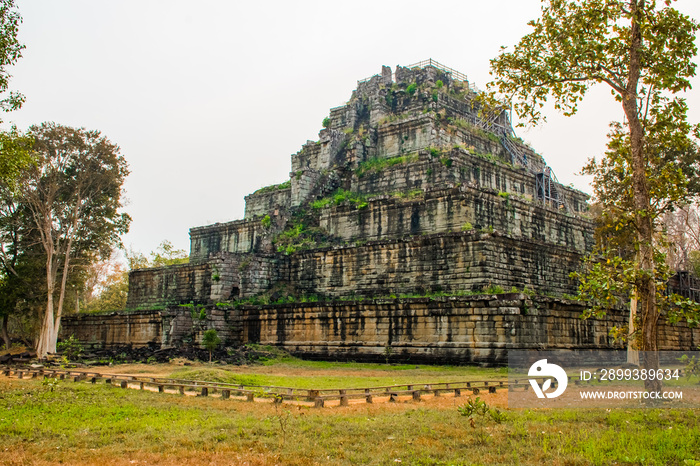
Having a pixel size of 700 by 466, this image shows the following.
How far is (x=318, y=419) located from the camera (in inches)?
419

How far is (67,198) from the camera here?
104ft

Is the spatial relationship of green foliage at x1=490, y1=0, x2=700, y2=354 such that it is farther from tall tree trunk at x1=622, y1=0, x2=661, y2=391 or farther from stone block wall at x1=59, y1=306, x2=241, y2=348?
stone block wall at x1=59, y1=306, x2=241, y2=348

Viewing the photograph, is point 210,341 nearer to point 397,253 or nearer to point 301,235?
point 397,253

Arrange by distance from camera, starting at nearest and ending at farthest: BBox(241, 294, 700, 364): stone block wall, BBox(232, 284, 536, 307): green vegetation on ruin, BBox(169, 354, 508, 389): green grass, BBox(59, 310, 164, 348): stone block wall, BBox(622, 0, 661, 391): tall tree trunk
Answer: BBox(622, 0, 661, 391): tall tree trunk → BBox(169, 354, 508, 389): green grass → BBox(241, 294, 700, 364): stone block wall → BBox(232, 284, 536, 307): green vegetation on ruin → BBox(59, 310, 164, 348): stone block wall

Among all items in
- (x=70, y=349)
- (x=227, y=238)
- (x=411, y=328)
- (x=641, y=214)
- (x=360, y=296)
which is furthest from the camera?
(x=227, y=238)

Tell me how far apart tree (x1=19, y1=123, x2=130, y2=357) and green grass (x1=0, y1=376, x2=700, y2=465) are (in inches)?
774

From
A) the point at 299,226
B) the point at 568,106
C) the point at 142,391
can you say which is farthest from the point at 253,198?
the point at 568,106

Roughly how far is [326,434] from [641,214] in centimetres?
709

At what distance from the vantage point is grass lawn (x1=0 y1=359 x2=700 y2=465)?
8125mm

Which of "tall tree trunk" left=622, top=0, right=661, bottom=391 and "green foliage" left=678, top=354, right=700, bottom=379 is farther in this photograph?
"green foliage" left=678, top=354, right=700, bottom=379

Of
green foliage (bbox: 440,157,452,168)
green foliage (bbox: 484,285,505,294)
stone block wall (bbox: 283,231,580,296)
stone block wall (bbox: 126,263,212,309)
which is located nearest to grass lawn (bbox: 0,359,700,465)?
green foliage (bbox: 484,285,505,294)

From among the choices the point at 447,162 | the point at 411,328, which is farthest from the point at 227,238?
the point at 411,328

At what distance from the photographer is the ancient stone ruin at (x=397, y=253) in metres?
22.7

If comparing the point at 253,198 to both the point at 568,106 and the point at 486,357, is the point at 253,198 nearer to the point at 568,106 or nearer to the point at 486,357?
the point at 486,357
